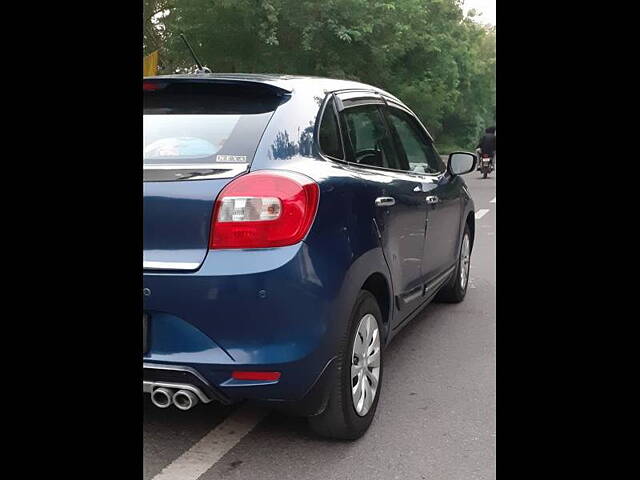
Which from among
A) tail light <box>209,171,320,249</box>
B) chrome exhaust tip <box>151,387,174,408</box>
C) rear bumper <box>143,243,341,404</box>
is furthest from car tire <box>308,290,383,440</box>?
chrome exhaust tip <box>151,387,174,408</box>

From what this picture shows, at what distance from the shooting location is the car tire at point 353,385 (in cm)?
320

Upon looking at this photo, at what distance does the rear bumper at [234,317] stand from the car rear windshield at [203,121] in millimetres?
450

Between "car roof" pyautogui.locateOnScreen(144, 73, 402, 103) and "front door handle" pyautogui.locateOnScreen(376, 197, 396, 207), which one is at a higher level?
"car roof" pyautogui.locateOnScreen(144, 73, 402, 103)

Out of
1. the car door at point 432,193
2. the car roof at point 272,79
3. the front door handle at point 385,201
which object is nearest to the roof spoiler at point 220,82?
the car roof at point 272,79

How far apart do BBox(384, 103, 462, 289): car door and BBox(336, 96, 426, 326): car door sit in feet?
0.51

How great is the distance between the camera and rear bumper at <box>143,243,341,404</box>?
9.33ft

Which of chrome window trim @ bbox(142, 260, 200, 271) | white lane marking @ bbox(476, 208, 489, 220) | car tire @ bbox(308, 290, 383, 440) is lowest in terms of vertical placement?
white lane marking @ bbox(476, 208, 489, 220)

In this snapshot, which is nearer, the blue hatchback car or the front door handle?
the blue hatchback car

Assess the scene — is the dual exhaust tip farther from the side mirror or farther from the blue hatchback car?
the side mirror

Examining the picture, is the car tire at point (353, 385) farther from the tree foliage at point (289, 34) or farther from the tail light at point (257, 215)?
the tree foliage at point (289, 34)

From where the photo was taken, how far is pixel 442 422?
11.9 feet

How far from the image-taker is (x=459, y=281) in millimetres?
5988
